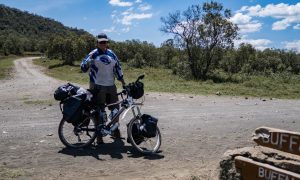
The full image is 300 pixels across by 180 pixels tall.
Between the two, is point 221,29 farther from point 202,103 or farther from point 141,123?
point 141,123

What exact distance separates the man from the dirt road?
85 centimetres

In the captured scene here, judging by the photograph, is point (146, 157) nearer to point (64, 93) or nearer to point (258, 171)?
point (64, 93)

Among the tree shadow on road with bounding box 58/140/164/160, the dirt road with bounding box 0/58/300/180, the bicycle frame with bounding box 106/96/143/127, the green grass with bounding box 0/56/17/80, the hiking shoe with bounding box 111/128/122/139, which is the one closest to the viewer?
the dirt road with bounding box 0/58/300/180

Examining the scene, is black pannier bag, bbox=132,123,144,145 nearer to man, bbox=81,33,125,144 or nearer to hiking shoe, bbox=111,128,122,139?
man, bbox=81,33,125,144

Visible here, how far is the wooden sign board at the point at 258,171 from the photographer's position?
385 cm

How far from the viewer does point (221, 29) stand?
26453 mm

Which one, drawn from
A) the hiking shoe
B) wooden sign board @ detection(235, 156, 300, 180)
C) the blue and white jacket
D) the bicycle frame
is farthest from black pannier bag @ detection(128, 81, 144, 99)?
wooden sign board @ detection(235, 156, 300, 180)

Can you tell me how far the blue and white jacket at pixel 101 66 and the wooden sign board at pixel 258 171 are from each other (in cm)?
375

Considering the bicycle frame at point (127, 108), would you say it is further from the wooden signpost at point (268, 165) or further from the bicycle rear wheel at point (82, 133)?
the wooden signpost at point (268, 165)

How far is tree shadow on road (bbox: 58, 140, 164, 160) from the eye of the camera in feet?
23.4

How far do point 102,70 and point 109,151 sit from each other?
1.45 m

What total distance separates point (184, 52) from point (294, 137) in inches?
971

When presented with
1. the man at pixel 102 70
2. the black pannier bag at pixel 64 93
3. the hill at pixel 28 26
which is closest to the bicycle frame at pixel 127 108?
the man at pixel 102 70

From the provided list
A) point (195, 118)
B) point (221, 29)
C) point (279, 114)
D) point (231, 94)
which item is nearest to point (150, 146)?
point (195, 118)
